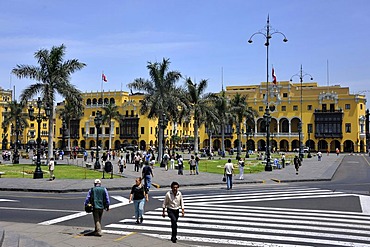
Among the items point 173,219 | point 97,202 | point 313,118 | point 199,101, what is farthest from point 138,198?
point 313,118

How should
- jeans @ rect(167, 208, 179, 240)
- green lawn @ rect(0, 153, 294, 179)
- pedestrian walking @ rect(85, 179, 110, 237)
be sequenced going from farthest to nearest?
green lawn @ rect(0, 153, 294, 179), pedestrian walking @ rect(85, 179, 110, 237), jeans @ rect(167, 208, 179, 240)

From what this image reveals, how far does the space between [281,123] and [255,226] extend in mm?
87129

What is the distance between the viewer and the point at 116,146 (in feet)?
343

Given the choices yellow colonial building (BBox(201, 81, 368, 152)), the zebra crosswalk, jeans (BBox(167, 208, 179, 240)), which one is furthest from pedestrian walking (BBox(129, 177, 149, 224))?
yellow colonial building (BBox(201, 81, 368, 152))

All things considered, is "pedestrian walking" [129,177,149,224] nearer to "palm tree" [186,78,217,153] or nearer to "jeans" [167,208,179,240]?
"jeans" [167,208,179,240]

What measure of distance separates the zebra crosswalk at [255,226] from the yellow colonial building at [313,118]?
71375mm

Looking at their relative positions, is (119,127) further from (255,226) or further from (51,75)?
(255,226)

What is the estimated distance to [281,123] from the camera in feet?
318

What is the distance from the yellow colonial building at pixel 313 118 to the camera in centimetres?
8969

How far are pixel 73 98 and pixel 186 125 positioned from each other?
78.9 meters

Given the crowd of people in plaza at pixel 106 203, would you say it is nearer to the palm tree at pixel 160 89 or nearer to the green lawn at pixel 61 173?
the green lawn at pixel 61 173

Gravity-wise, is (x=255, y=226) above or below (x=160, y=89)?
below

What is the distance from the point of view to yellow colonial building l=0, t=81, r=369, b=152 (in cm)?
9000

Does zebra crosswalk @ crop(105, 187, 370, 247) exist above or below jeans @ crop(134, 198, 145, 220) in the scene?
below
